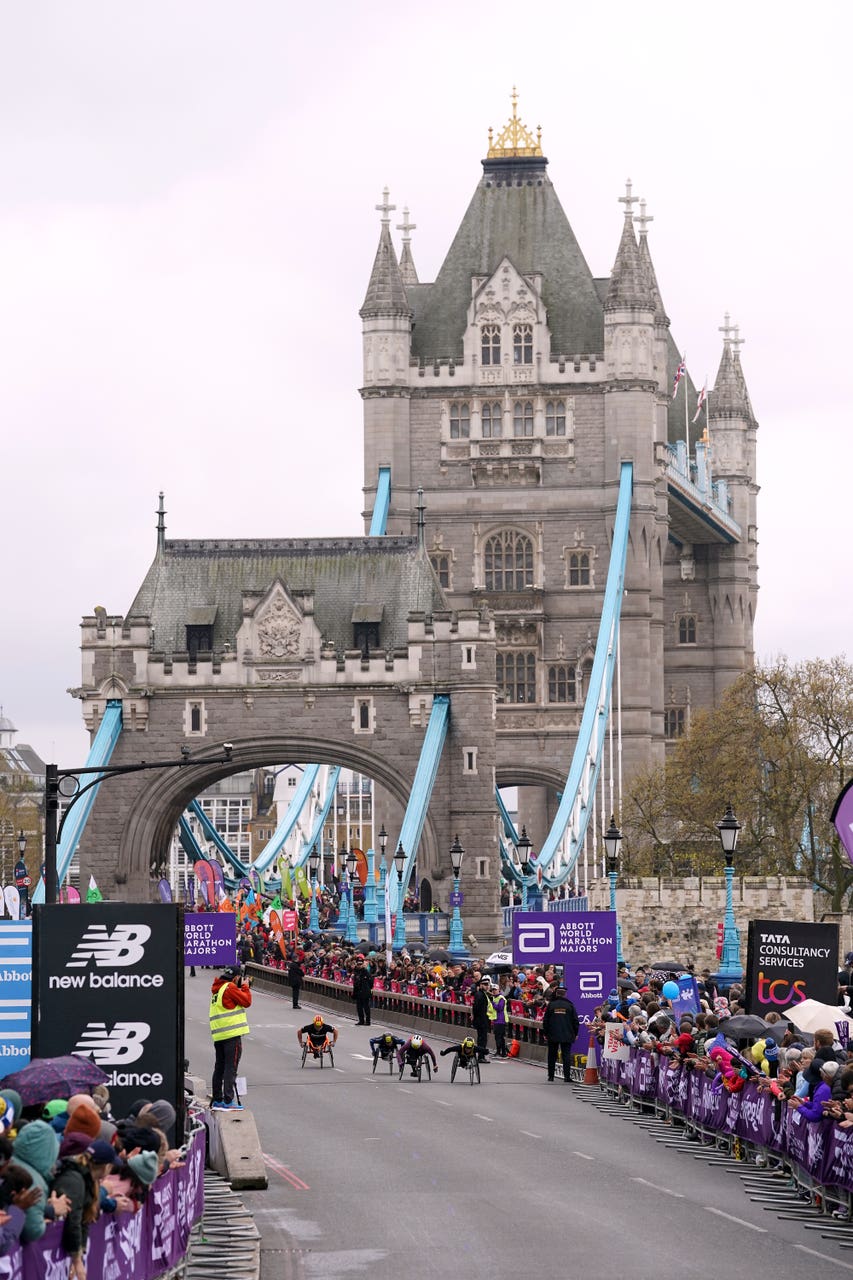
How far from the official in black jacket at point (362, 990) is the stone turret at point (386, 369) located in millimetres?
51954

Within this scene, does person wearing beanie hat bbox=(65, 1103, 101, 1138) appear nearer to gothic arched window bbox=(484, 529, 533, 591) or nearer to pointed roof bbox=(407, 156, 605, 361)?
gothic arched window bbox=(484, 529, 533, 591)

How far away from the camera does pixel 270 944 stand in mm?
74188

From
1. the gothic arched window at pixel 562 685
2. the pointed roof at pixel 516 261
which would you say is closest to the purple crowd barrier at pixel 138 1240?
the gothic arched window at pixel 562 685

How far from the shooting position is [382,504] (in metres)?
102

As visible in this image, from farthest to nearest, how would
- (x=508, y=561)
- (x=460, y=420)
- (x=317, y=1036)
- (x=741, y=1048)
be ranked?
(x=460, y=420), (x=508, y=561), (x=317, y=1036), (x=741, y=1048)

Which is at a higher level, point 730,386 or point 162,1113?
point 730,386

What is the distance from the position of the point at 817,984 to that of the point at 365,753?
54.4 meters

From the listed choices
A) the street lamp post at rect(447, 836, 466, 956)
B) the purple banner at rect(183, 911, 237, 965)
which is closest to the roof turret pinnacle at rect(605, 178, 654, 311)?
the street lamp post at rect(447, 836, 466, 956)

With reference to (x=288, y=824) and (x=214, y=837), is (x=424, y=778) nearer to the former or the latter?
(x=214, y=837)

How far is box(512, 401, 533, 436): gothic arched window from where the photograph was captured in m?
103

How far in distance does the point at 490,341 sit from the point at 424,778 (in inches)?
1104

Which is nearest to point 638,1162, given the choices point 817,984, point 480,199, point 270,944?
point 817,984

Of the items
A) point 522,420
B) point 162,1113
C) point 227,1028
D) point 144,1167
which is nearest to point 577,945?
point 227,1028

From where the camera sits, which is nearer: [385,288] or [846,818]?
[846,818]
